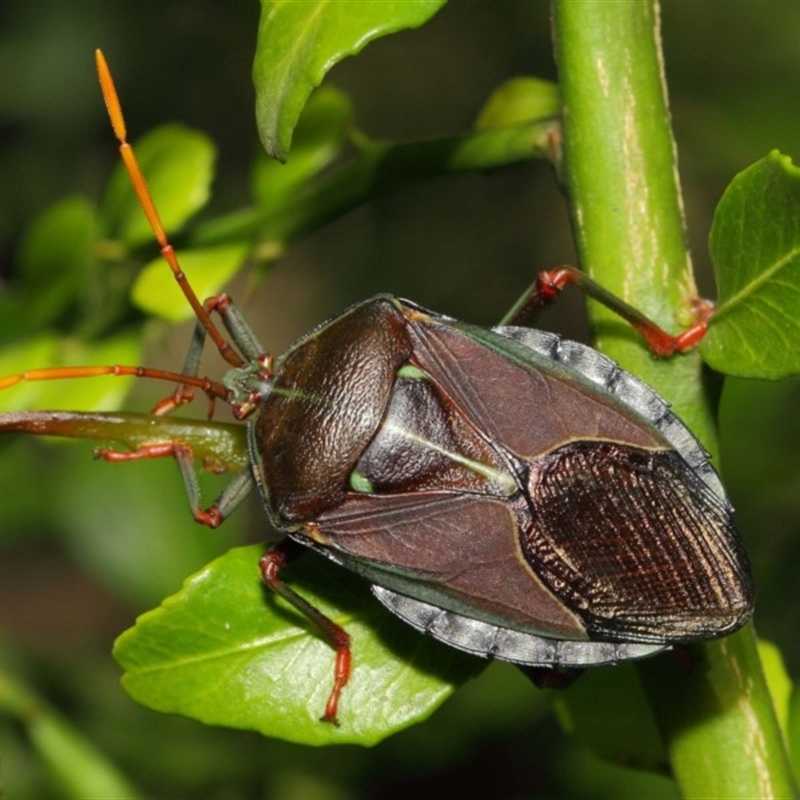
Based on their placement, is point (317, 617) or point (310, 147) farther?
point (310, 147)

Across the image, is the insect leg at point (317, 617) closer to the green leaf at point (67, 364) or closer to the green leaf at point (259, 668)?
the green leaf at point (259, 668)

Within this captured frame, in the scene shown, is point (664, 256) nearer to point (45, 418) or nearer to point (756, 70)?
point (45, 418)

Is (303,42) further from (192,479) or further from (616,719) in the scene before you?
(616,719)

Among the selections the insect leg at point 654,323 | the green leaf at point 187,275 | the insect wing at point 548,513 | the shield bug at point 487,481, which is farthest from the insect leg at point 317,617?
the green leaf at point 187,275

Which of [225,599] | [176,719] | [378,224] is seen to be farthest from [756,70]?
[225,599]

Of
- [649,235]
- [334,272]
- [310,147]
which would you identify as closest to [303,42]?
[649,235]
